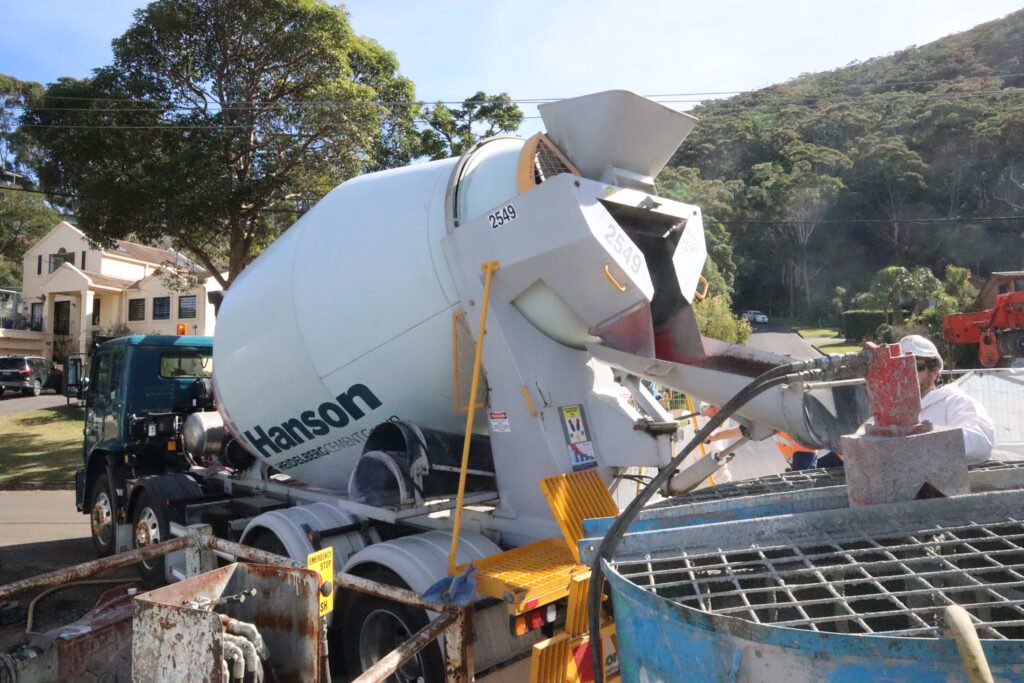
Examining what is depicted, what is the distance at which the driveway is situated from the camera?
977 inches

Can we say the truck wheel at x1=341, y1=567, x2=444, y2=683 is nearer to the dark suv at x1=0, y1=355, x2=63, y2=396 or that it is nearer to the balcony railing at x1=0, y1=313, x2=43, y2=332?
the dark suv at x1=0, y1=355, x2=63, y2=396

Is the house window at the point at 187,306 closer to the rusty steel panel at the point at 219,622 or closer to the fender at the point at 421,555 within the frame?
the fender at the point at 421,555

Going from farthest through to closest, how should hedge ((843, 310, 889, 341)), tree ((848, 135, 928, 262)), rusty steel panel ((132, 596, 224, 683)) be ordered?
tree ((848, 135, 928, 262)) → hedge ((843, 310, 889, 341)) → rusty steel panel ((132, 596, 224, 683))

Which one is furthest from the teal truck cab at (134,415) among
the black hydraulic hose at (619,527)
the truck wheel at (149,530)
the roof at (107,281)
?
the roof at (107,281)

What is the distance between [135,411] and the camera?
7941 mm

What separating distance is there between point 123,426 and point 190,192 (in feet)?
20.3

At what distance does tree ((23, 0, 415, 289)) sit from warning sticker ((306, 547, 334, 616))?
10644 mm

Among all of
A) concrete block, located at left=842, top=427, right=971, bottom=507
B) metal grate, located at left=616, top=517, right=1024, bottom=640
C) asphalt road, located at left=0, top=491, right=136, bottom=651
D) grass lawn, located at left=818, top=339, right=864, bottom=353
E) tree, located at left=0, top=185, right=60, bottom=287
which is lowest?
asphalt road, located at left=0, top=491, right=136, bottom=651

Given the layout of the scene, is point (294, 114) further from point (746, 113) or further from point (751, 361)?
point (746, 113)

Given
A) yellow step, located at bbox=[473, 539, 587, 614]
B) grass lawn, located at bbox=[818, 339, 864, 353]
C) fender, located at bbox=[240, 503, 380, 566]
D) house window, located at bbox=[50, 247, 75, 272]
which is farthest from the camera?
grass lawn, located at bbox=[818, 339, 864, 353]

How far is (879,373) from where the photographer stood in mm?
2150

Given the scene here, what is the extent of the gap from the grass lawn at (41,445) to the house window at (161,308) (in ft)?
32.9

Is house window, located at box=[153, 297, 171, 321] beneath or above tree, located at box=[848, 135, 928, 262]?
beneath

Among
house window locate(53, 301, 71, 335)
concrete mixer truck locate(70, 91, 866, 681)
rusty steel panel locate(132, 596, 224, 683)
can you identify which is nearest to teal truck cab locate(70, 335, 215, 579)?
concrete mixer truck locate(70, 91, 866, 681)
